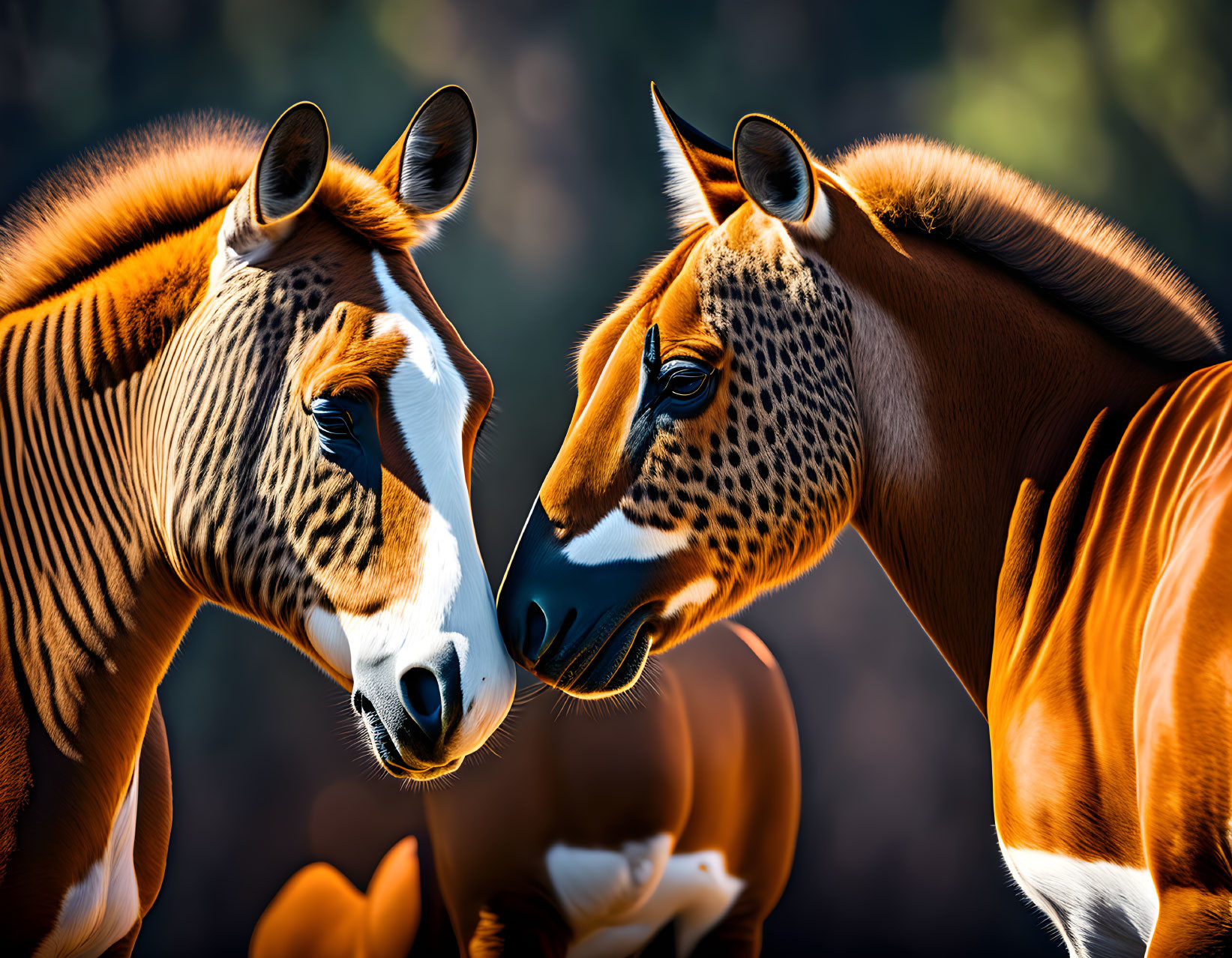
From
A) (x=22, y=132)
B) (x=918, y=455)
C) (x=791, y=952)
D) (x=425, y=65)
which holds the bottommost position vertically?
(x=791, y=952)

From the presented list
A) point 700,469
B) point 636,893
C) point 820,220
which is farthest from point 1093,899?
point 636,893

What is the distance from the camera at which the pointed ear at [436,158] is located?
1.64 m

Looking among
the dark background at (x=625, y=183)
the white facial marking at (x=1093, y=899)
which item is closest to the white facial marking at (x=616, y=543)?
the white facial marking at (x=1093, y=899)

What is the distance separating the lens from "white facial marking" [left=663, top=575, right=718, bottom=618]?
152 centimetres

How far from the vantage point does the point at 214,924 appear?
2.74 m

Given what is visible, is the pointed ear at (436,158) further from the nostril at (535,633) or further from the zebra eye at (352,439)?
the nostril at (535,633)

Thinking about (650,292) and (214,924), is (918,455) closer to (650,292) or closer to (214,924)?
(650,292)

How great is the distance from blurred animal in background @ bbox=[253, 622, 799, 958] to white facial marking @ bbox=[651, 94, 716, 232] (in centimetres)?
138

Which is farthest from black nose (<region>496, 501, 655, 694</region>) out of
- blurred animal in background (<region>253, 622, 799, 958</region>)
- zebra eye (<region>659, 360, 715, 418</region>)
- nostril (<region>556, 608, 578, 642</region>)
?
blurred animal in background (<region>253, 622, 799, 958</region>)

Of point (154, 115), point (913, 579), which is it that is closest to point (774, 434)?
point (913, 579)

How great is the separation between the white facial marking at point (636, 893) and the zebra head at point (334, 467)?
104 centimetres

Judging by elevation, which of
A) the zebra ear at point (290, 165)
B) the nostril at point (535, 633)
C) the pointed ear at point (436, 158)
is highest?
the pointed ear at point (436, 158)

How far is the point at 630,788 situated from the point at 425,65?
8.52 ft

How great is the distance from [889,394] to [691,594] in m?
0.50
